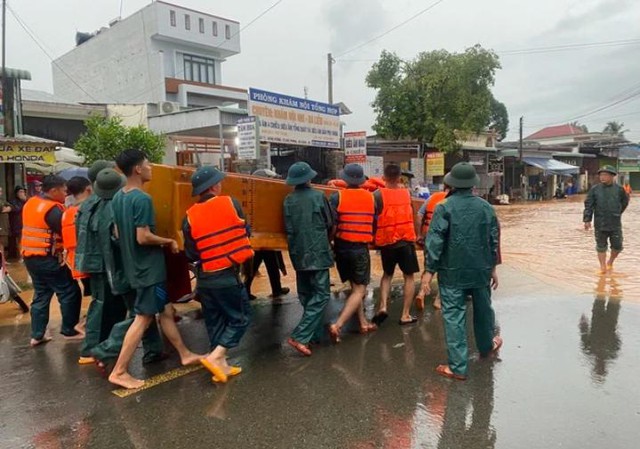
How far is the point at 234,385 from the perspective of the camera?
377cm

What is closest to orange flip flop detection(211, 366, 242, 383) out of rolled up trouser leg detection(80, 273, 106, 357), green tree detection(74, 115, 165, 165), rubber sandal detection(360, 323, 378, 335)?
rolled up trouser leg detection(80, 273, 106, 357)

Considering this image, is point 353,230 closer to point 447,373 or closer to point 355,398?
point 447,373

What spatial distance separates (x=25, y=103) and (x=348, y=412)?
16412 mm

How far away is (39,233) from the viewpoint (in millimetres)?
4789

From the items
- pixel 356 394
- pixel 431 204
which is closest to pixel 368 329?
pixel 356 394

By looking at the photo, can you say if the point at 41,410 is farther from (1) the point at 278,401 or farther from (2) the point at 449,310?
(2) the point at 449,310

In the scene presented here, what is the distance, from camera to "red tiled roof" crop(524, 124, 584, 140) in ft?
184

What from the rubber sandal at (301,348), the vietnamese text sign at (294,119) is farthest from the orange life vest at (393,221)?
the vietnamese text sign at (294,119)

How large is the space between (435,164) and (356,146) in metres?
9.36

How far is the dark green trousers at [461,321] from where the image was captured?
384 cm

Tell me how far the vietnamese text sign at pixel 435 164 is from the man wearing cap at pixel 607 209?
15871 millimetres

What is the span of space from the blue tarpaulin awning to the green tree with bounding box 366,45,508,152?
394 inches

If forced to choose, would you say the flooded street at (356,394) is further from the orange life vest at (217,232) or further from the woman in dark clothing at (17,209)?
the woman in dark clothing at (17,209)

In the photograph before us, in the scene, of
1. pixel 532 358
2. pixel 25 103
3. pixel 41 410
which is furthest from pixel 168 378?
pixel 25 103
